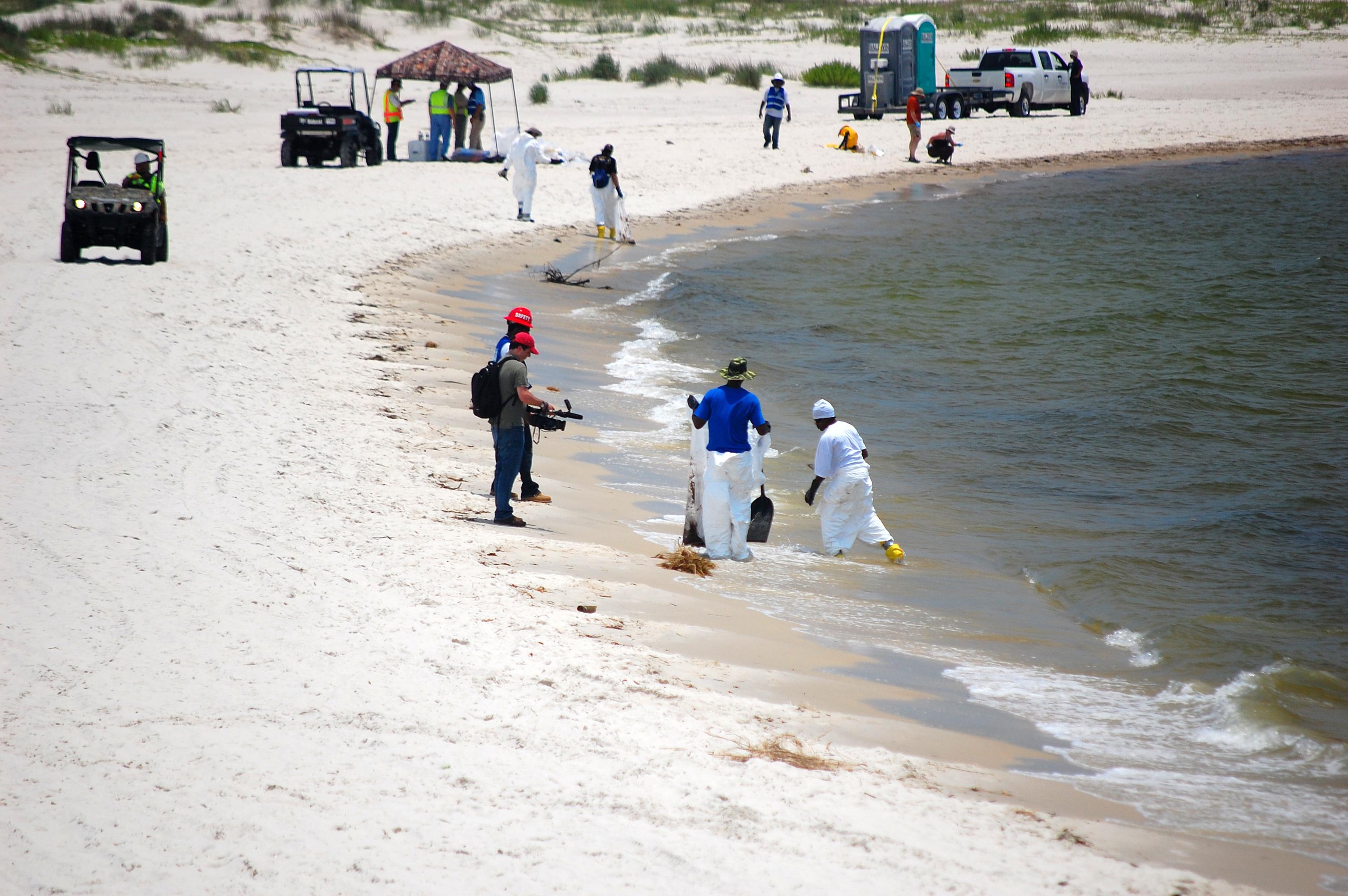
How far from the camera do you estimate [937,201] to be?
28531 millimetres

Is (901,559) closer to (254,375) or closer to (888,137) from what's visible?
(254,375)

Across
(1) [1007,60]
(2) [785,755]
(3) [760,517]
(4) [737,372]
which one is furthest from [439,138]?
(2) [785,755]

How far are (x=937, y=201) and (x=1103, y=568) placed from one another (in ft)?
70.9

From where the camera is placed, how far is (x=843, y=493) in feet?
27.6

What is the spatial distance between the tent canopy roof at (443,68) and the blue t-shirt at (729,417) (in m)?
20.0

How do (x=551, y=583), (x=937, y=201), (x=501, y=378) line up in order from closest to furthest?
(x=551, y=583) < (x=501, y=378) < (x=937, y=201)

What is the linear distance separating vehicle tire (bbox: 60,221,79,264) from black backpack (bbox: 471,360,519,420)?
32.7ft

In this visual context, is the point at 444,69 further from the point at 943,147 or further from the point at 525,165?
the point at 943,147

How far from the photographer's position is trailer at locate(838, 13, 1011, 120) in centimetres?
3531

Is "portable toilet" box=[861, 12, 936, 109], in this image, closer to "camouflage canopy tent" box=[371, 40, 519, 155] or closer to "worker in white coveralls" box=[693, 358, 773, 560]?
"camouflage canopy tent" box=[371, 40, 519, 155]

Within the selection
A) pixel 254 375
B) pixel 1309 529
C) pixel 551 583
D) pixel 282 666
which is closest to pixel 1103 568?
pixel 1309 529

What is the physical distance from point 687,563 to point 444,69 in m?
21.3

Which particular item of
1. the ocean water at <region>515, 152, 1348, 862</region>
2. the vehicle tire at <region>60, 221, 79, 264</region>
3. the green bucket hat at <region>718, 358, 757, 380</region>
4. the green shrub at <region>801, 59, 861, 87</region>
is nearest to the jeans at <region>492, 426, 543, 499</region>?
the ocean water at <region>515, 152, 1348, 862</region>

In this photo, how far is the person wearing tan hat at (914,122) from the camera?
3091cm
